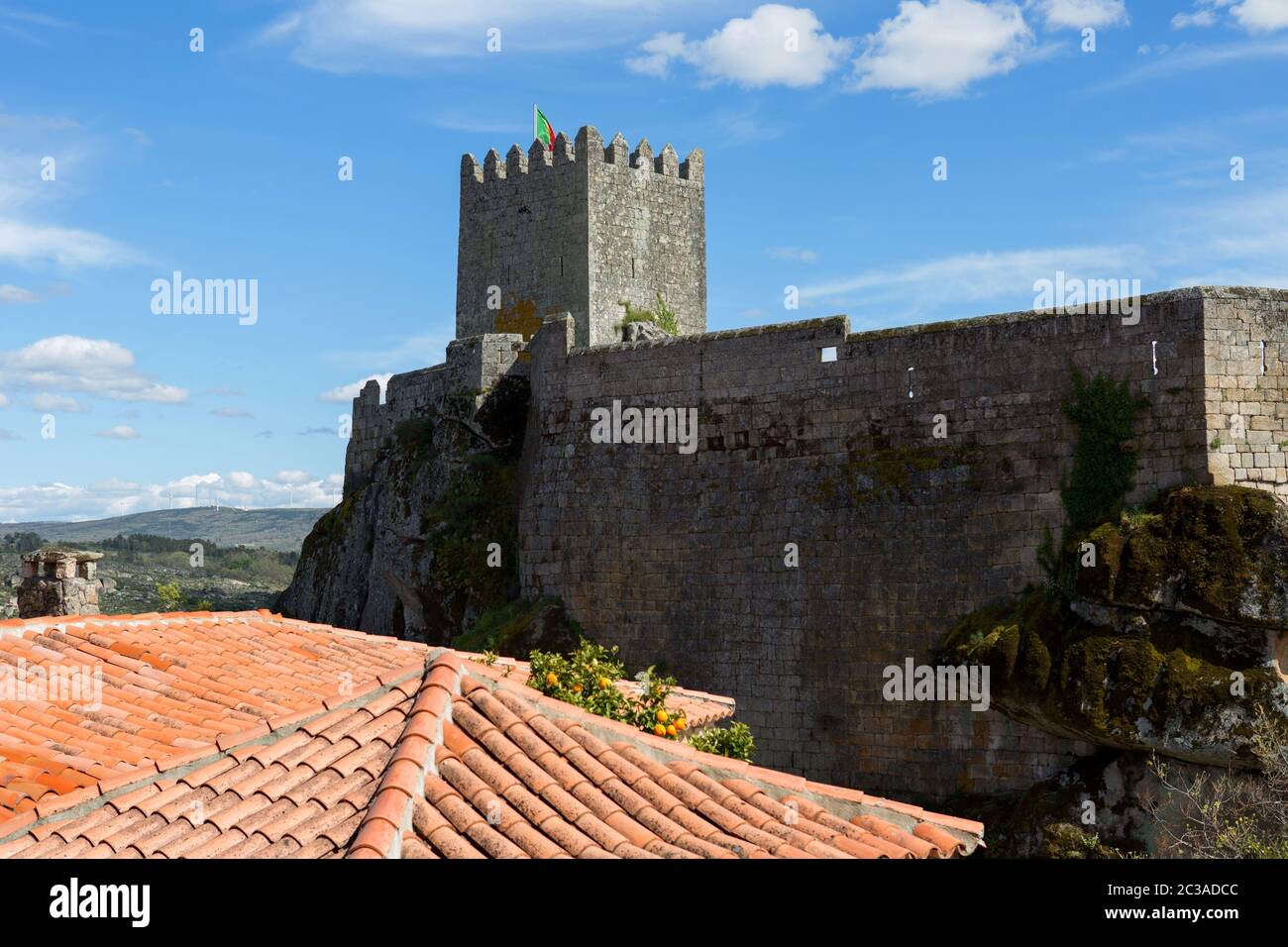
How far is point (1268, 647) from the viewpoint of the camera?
17.7 meters

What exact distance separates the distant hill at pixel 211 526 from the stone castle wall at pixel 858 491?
106194mm

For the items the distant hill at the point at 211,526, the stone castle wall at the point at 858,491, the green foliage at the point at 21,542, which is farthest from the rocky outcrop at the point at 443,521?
the distant hill at the point at 211,526

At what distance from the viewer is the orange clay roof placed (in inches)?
354

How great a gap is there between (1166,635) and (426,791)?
12.2 meters

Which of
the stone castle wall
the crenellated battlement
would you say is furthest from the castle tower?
the stone castle wall

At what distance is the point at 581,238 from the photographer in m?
32.9

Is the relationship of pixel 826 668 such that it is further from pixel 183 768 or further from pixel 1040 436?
pixel 183 768

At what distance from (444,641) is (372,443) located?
24.8 feet

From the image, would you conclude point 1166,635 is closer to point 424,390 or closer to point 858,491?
point 858,491

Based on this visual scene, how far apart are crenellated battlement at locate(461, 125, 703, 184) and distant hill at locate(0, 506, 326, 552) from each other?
9520 centimetres

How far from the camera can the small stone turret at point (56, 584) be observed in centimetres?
2089

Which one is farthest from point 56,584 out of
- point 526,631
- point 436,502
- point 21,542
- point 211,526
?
point 211,526

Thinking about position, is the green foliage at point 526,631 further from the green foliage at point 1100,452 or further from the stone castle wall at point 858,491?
the green foliage at point 1100,452

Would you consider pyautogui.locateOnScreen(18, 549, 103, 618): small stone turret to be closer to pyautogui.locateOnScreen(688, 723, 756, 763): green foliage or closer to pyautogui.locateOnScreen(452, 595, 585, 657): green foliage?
pyautogui.locateOnScreen(452, 595, 585, 657): green foliage
